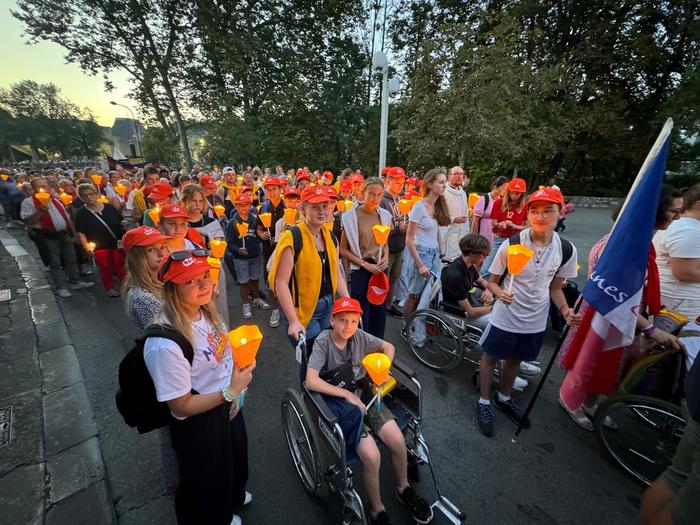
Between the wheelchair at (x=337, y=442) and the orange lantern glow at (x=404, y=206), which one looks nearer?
the wheelchair at (x=337, y=442)

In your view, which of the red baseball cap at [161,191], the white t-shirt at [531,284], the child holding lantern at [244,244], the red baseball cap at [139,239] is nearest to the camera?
the red baseball cap at [139,239]

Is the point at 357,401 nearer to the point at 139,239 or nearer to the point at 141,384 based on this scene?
the point at 141,384

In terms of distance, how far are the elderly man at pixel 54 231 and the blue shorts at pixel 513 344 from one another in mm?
7135

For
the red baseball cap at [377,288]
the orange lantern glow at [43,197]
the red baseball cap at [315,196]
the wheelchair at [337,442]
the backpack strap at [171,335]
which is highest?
the red baseball cap at [315,196]

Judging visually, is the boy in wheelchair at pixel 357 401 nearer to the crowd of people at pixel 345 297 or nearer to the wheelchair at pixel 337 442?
the crowd of people at pixel 345 297

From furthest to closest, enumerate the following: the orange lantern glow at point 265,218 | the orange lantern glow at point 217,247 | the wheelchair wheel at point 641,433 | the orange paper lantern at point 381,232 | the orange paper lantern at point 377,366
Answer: the orange lantern glow at point 265,218
the orange lantern glow at point 217,247
the orange paper lantern at point 381,232
the wheelchair wheel at point 641,433
the orange paper lantern at point 377,366

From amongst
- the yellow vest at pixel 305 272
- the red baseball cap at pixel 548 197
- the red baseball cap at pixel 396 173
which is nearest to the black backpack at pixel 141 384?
the yellow vest at pixel 305 272

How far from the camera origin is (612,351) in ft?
8.00

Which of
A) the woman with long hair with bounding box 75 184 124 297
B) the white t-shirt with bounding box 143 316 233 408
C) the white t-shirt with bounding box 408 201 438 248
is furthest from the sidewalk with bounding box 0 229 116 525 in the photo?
the white t-shirt with bounding box 408 201 438 248

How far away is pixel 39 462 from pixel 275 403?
186 centimetres

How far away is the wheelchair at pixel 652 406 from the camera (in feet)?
7.41

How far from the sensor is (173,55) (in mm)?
18859

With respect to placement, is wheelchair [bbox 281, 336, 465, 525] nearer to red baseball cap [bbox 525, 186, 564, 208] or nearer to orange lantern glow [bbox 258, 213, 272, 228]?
red baseball cap [bbox 525, 186, 564, 208]

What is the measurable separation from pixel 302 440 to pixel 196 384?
1.15 meters
